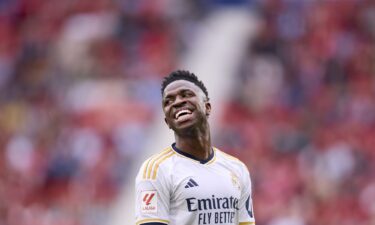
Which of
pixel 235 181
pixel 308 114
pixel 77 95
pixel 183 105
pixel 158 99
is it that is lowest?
pixel 235 181

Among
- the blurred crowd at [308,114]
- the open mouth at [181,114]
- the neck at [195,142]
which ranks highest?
the blurred crowd at [308,114]

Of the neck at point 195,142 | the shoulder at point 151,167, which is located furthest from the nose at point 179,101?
the shoulder at point 151,167

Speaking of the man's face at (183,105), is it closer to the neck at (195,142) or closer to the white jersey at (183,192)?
the neck at (195,142)

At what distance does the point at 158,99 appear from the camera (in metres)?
17.0

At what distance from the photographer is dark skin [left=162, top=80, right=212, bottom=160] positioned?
18.7 feet

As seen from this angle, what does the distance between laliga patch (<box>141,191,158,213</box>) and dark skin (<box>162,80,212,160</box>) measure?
1.18ft

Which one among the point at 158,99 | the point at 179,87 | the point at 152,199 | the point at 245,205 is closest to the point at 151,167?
the point at 152,199

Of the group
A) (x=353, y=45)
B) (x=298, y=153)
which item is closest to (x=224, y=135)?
(x=298, y=153)

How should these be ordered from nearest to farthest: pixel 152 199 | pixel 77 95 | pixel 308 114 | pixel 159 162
Answer: pixel 152 199 → pixel 159 162 → pixel 308 114 → pixel 77 95

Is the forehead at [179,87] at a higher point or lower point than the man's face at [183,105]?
higher

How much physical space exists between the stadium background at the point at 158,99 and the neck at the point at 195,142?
655cm

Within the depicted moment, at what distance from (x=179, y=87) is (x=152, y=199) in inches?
23.1

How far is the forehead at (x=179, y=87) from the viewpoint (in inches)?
226

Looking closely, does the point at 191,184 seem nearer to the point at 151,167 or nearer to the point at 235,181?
the point at 151,167
